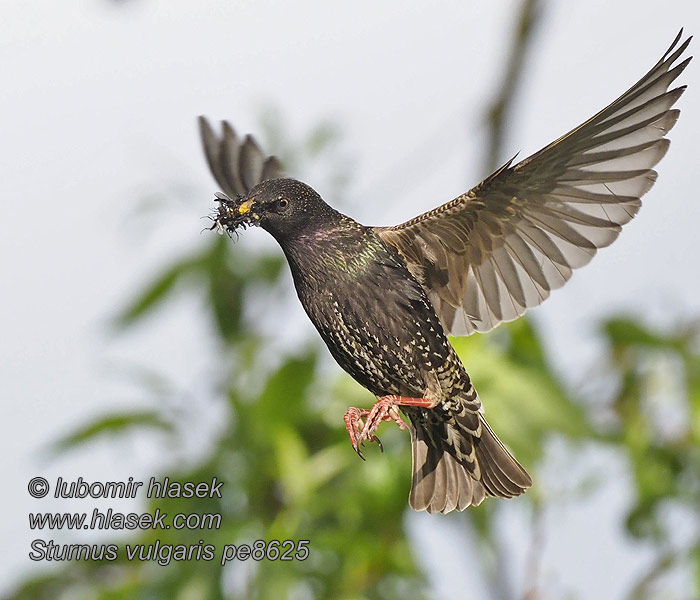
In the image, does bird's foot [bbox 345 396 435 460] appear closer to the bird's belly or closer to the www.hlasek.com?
the bird's belly

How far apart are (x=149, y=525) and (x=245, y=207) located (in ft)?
8.84

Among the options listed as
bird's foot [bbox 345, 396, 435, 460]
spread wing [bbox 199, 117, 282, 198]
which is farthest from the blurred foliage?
bird's foot [bbox 345, 396, 435, 460]

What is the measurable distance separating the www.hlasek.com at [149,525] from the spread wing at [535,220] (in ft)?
4.95

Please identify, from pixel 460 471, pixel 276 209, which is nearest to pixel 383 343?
pixel 276 209

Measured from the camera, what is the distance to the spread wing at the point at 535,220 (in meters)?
1.88

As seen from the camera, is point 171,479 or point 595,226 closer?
point 595,226

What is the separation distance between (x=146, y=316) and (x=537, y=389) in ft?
5.27

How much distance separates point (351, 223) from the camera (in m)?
2.01

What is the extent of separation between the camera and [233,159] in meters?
2.77

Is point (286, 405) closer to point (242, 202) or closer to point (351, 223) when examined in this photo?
point (351, 223)

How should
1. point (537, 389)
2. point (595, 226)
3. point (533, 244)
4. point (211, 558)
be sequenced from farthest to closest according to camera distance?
point (211, 558), point (537, 389), point (533, 244), point (595, 226)

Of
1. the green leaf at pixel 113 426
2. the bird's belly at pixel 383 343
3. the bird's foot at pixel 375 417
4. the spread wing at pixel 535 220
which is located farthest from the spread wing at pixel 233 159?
the green leaf at pixel 113 426

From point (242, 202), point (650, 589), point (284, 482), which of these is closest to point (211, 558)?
point (284, 482)

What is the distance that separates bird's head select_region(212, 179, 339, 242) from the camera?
5.34 feet
